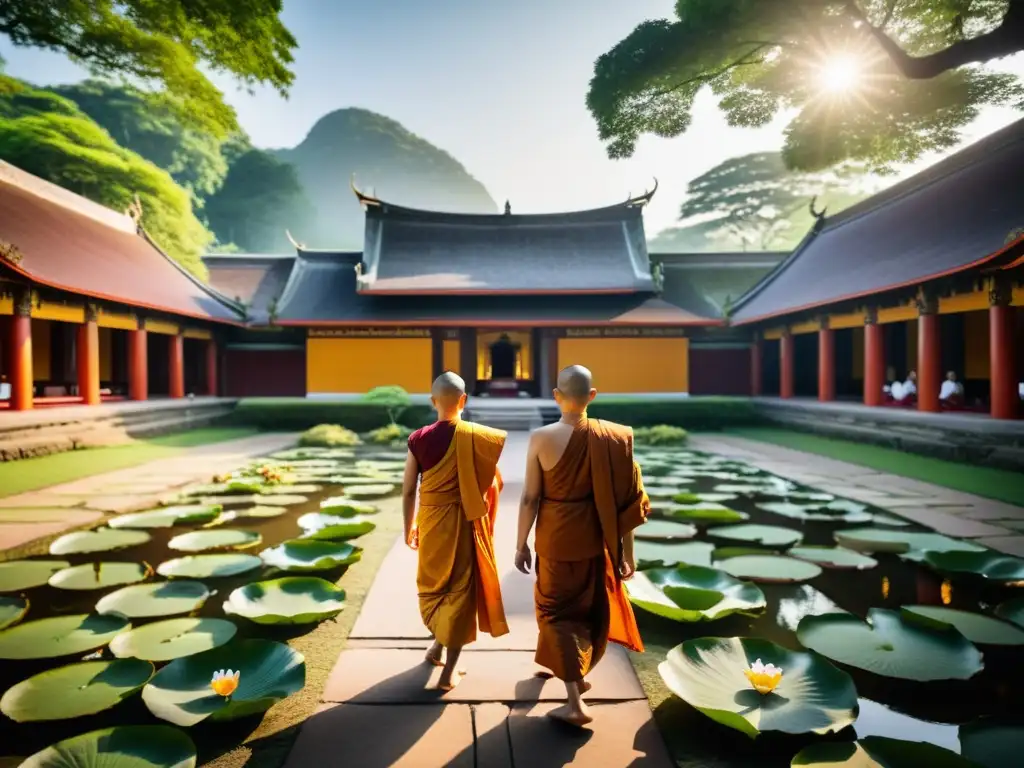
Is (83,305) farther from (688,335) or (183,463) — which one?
(688,335)

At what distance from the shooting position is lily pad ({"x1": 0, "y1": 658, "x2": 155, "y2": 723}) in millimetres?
2311

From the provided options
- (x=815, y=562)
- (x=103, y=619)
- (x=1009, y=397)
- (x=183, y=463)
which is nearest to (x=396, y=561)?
Answer: (x=103, y=619)

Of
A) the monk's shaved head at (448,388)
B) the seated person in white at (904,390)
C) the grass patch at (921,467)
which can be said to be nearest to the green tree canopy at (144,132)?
the grass patch at (921,467)

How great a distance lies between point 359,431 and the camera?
46.8 ft

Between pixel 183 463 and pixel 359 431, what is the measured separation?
5315 millimetres

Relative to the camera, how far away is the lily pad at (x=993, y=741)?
2096 millimetres

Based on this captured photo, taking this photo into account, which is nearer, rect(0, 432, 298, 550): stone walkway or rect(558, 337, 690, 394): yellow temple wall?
rect(0, 432, 298, 550): stone walkway

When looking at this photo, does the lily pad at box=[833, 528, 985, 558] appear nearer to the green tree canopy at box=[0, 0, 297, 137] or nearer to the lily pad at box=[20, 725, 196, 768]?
the lily pad at box=[20, 725, 196, 768]

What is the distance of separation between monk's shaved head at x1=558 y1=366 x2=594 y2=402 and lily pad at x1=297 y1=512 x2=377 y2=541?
10.2 feet

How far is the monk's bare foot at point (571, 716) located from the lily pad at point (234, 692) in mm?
1118

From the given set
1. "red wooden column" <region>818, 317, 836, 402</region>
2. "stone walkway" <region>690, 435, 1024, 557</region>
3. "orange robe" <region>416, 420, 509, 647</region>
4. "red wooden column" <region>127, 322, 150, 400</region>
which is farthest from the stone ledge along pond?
"red wooden column" <region>127, 322, 150, 400</region>

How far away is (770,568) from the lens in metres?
4.10

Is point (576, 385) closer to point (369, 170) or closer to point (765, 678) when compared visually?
point (765, 678)

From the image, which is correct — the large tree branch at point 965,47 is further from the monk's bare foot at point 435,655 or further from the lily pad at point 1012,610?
the monk's bare foot at point 435,655
